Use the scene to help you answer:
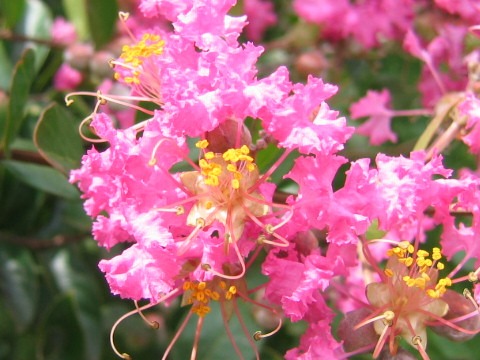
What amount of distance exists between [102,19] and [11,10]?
0.88 feet

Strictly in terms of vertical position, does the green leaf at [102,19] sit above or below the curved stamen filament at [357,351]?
above

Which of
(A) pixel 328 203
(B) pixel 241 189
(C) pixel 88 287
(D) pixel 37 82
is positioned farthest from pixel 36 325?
(A) pixel 328 203

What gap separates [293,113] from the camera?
942 millimetres

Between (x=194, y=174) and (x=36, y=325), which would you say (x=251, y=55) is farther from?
(x=36, y=325)

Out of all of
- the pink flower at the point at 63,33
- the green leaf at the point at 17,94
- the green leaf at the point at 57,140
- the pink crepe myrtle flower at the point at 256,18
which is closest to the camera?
the green leaf at the point at 57,140

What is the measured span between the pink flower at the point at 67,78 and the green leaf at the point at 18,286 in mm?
507

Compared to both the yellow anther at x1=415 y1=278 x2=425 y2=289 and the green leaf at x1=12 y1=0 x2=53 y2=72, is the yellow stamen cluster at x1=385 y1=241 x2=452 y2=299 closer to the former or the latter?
the yellow anther at x1=415 y1=278 x2=425 y2=289

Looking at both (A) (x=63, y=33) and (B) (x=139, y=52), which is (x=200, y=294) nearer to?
(B) (x=139, y=52)

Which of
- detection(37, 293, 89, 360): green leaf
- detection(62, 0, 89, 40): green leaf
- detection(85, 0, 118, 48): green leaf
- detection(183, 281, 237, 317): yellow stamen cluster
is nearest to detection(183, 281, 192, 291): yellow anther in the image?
detection(183, 281, 237, 317): yellow stamen cluster

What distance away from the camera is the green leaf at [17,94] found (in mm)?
1342

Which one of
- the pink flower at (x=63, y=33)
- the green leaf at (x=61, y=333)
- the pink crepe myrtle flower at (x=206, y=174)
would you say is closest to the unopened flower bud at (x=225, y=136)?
the pink crepe myrtle flower at (x=206, y=174)

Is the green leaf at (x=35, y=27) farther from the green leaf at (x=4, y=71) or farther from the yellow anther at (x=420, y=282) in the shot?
the yellow anther at (x=420, y=282)

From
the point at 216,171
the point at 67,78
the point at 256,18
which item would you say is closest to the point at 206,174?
the point at 216,171

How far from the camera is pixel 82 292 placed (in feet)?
5.76
